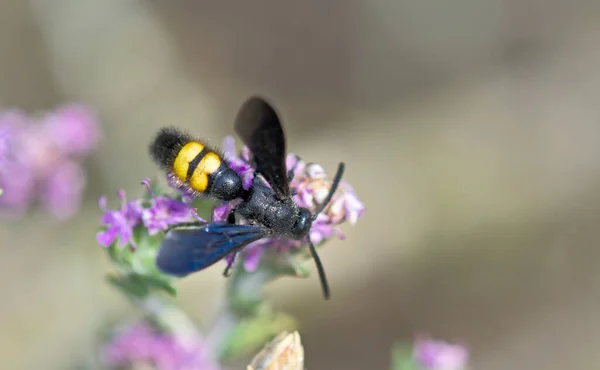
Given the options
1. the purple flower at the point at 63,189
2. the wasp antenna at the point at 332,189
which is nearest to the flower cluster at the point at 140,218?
the wasp antenna at the point at 332,189

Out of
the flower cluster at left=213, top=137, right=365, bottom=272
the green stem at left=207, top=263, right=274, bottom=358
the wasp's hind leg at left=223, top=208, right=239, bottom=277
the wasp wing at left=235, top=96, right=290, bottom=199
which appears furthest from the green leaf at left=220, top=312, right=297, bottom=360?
the wasp wing at left=235, top=96, right=290, bottom=199

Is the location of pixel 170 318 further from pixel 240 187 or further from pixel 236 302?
pixel 240 187

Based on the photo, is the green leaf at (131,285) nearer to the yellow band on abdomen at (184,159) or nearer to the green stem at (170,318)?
the green stem at (170,318)

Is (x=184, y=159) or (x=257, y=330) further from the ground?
(x=184, y=159)

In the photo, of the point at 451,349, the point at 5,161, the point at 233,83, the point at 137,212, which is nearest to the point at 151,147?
the point at 137,212

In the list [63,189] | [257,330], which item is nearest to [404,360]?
[257,330]

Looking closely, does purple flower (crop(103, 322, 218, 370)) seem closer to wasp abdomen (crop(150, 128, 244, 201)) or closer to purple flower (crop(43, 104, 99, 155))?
wasp abdomen (crop(150, 128, 244, 201))
